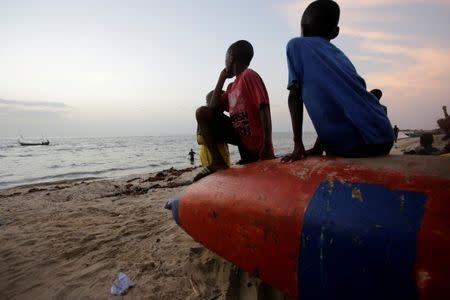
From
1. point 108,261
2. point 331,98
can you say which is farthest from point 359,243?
point 108,261

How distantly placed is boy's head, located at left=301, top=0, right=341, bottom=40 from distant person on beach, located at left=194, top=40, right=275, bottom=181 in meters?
0.73

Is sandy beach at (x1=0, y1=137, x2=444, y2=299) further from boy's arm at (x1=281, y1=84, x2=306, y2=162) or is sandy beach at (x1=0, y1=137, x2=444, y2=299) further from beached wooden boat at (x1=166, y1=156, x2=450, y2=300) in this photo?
boy's arm at (x1=281, y1=84, x2=306, y2=162)

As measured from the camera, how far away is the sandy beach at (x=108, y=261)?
2447 mm

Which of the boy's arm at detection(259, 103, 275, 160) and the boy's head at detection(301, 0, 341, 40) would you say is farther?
the boy's arm at detection(259, 103, 275, 160)

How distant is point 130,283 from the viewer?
2.55m

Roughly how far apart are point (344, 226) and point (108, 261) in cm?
241

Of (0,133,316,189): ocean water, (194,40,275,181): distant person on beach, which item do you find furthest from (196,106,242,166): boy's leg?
(0,133,316,189): ocean water

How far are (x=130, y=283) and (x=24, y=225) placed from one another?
9.84 feet

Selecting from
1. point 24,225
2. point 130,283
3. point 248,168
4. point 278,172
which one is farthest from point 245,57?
point 24,225

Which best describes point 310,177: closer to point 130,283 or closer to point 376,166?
point 376,166

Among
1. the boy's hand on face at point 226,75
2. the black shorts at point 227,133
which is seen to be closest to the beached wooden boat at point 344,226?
the black shorts at point 227,133

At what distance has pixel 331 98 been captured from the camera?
2.14 m

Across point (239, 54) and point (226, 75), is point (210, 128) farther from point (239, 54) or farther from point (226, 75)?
point (239, 54)

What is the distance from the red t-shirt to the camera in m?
3.00
